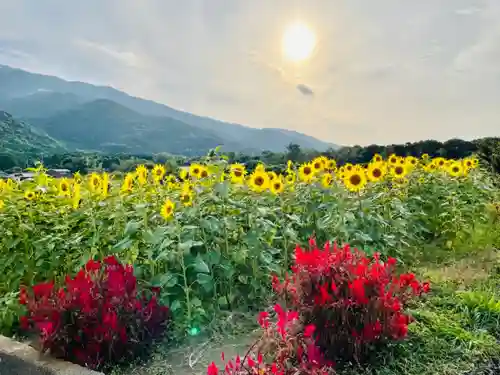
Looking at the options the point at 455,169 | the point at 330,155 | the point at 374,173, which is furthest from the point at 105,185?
the point at 330,155

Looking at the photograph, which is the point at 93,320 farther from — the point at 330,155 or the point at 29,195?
the point at 330,155

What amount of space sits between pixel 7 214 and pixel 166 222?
1.40 meters

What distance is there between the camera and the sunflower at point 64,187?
3.84 meters

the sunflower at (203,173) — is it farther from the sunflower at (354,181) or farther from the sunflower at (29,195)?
the sunflower at (29,195)

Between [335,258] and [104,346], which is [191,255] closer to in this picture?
[104,346]

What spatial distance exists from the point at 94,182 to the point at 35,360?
1405 mm

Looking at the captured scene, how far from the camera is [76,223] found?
11.8 feet

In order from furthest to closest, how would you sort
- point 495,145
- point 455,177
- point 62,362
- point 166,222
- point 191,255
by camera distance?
1. point 495,145
2. point 455,177
3. point 166,222
4. point 191,255
5. point 62,362

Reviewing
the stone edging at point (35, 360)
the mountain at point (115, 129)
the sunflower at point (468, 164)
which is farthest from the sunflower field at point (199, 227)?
the mountain at point (115, 129)

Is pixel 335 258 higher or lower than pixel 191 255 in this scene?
higher

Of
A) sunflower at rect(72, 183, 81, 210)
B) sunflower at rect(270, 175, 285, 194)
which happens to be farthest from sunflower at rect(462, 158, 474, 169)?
sunflower at rect(72, 183, 81, 210)

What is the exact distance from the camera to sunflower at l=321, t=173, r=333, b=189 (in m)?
3.98

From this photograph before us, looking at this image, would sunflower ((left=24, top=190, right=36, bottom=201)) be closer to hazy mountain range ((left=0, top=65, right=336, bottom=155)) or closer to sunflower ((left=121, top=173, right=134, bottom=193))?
sunflower ((left=121, top=173, right=134, bottom=193))

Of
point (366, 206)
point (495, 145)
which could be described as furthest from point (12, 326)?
point (495, 145)
